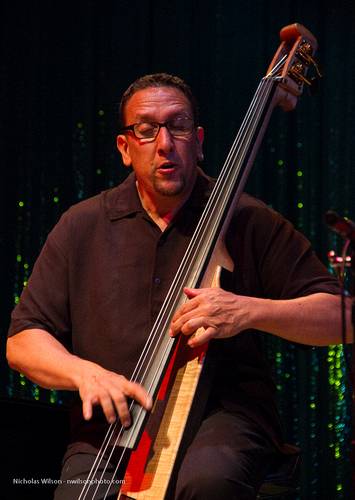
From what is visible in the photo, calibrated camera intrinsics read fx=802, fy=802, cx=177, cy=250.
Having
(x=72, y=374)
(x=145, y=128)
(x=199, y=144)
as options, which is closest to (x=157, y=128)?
(x=145, y=128)

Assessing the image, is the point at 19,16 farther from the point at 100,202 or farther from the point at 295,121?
the point at 100,202

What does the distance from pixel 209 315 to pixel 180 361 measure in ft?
0.48

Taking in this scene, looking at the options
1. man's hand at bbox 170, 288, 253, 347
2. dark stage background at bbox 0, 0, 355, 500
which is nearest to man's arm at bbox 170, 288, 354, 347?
man's hand at bbox 170, 288, 253, 347

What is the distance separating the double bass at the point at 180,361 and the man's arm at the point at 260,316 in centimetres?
6

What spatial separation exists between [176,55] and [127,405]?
223cm

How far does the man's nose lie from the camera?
2.34 meters

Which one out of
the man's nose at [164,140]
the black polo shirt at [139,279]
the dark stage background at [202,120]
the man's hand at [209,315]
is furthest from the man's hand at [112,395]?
the dark stage background at [202,120]

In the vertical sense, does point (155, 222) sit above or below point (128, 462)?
above

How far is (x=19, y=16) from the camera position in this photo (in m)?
3.80

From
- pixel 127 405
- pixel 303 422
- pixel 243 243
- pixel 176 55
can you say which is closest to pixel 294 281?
pixel 243 243

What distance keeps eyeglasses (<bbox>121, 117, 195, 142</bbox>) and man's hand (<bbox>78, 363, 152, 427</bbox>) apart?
2.53 ft

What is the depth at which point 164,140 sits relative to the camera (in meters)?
2.34

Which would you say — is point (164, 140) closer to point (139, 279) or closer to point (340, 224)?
point (139, 279)

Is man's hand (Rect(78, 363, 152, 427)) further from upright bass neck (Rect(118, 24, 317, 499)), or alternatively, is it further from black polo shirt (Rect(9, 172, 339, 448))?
black polo shirt (Rect(9, 172, 339, 448))
